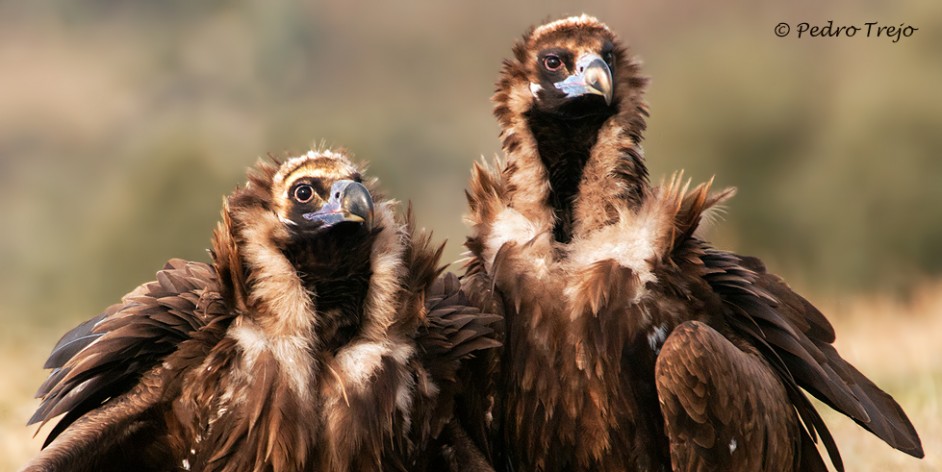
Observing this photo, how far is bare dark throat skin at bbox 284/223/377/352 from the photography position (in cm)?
720

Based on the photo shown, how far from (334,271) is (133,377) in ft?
3.60

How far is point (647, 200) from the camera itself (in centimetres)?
771

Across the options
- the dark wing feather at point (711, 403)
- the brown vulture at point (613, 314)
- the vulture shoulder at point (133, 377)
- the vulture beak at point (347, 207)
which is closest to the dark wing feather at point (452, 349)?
the brown vulture at point (613, 314)

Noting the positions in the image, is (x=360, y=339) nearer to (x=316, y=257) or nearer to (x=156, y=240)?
(x=316, y=257)

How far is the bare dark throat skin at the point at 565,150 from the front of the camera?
779 centimetres

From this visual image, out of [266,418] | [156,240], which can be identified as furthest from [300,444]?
[156,240]

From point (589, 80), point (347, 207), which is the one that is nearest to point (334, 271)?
point (347, 207)

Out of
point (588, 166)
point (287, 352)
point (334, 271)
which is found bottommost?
point (287, 352)

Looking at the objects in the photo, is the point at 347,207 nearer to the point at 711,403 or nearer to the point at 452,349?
the point at 452,349

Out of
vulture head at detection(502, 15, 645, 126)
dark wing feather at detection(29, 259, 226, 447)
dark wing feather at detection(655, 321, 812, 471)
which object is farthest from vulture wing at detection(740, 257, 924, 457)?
dark wing feather at detection(29, 259, 226, 447)

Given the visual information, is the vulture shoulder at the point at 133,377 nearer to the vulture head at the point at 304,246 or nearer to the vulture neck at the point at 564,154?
the vulture head at the point at 304,246

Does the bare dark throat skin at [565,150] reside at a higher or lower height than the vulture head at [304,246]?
higher

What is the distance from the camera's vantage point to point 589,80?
Result: 7609mm

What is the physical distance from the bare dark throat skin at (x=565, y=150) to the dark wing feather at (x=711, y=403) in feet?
3.12
